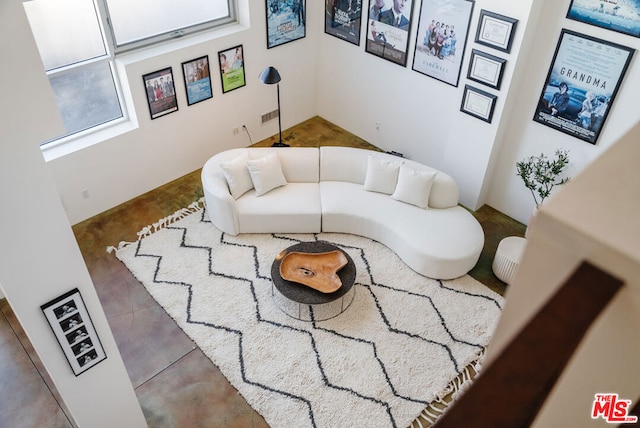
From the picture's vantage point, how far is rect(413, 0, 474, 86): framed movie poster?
5.46 m

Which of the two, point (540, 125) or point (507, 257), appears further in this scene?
point (540, 125)

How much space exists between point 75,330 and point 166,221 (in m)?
2.92

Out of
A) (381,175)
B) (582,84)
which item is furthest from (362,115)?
(582,84)

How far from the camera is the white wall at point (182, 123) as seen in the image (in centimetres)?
562

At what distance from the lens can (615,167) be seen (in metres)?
0.85

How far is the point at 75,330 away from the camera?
3.10 m

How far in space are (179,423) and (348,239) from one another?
2507 mm

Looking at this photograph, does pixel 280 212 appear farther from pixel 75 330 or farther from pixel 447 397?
pixel 75 330

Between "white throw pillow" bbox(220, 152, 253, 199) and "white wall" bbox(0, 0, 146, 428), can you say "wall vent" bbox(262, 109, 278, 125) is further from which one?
"white wall" bbox(0, 0, 146, 428)

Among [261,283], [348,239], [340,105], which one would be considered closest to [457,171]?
[348,239]

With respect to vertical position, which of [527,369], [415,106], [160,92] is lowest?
[415,106]

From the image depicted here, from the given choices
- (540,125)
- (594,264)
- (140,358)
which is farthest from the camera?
(540,125)

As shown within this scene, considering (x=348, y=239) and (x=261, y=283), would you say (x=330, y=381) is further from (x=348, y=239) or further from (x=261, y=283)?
(x=348, y=239)

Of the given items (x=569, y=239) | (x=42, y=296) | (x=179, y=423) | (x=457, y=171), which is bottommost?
(x=179, y=423)
